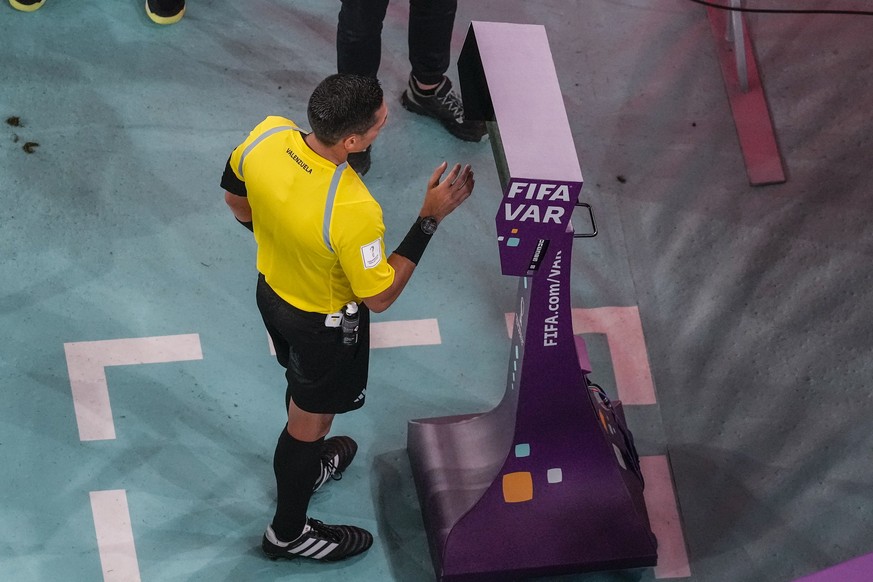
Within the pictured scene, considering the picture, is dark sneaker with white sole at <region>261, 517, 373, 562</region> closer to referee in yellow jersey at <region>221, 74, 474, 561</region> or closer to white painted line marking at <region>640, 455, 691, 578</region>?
referee in yellow jersey at <region>221, 74, 474, 561</region>

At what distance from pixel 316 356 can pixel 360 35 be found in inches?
63.9

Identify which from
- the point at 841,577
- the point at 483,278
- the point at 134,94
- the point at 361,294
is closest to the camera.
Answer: the point at 841,577

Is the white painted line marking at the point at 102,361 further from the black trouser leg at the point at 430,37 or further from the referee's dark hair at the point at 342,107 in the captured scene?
the referee's dark hair at the point at 342,107

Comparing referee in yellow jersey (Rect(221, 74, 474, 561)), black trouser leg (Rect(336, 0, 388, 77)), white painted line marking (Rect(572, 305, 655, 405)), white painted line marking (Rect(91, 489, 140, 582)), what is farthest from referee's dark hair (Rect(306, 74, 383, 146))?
white painted line marking (Rect(572, 305, 655, 405))

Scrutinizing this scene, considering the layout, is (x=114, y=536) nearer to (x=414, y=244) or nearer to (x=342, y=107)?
(x=414, y=244)

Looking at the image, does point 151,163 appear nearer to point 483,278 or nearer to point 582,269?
point 483,278

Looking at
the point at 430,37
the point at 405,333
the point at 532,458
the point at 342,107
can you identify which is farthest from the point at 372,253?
the point at 430,37

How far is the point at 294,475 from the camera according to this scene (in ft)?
11.5

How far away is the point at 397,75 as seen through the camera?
5062mm

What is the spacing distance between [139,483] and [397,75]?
2127mm

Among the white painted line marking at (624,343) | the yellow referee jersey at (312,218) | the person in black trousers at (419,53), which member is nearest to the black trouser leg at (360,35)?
the person in black trousers at (419,53)

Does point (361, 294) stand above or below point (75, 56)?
above

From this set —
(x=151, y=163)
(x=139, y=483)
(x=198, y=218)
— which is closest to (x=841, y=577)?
(x=139, y=483)

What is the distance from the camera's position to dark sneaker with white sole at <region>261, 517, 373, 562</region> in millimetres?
3719
